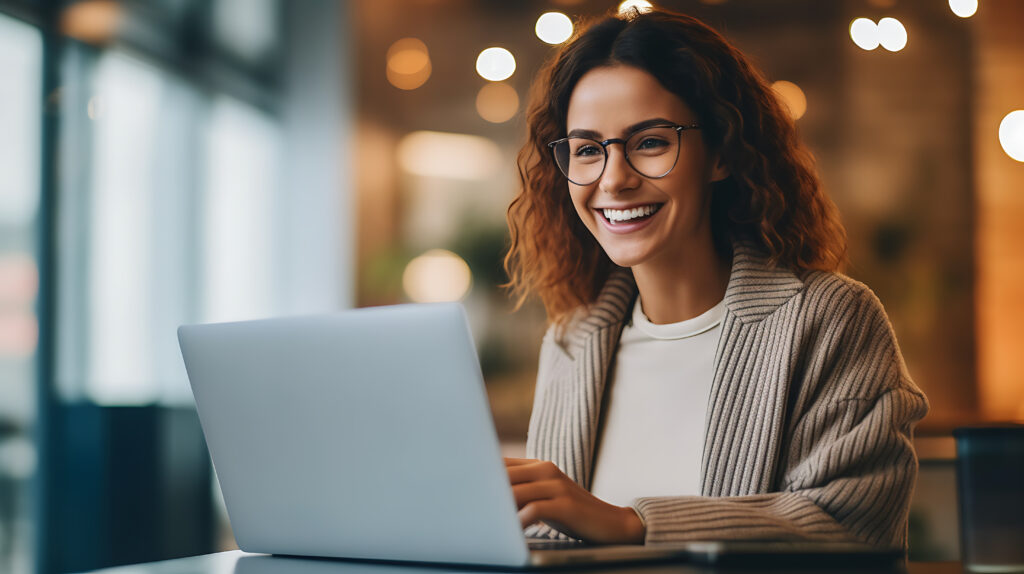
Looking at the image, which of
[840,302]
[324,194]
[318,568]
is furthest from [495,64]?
[318,568]

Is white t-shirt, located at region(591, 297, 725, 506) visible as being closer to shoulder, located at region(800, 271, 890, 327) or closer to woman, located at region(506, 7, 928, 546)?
woman, located at region(506, 7, 928, 546)

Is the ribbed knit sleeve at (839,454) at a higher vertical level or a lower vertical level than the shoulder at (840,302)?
lower

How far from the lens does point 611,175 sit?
1445 millimetres

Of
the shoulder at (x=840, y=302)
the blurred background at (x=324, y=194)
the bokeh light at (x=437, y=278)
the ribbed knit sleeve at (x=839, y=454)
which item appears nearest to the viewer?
the ribbed knit sleeve at (x=839, y=454)

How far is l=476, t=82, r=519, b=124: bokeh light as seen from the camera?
5176 mm

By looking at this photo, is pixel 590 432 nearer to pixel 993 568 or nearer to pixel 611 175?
pixel 611 175

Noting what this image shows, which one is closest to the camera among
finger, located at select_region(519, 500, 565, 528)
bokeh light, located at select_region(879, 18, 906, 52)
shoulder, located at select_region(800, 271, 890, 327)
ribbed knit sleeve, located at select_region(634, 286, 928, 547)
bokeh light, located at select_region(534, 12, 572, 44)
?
finger, located at select_region(519, 500, 565, 528)

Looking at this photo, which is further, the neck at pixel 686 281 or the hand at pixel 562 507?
the neck at pixel 686 281

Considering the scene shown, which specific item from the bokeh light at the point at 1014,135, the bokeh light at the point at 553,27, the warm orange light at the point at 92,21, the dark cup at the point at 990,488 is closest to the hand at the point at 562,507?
the dark cup at the point at 990,488

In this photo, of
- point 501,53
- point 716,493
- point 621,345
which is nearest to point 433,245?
point 501,53

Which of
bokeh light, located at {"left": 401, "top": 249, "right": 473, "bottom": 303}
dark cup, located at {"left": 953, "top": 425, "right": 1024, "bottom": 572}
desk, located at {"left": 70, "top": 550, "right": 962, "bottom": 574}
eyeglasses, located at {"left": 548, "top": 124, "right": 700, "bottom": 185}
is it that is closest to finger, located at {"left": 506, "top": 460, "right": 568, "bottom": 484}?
desk, located at {"left": 70, "top": 550, "right": 962, "bottom": 574}

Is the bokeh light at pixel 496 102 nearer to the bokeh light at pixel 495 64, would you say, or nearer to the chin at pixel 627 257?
the bokeh light at pixel 495 64

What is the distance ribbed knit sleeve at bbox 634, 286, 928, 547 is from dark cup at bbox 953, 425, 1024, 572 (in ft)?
0.38

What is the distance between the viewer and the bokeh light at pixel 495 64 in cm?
516
